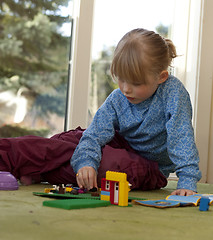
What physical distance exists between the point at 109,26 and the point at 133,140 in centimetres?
93

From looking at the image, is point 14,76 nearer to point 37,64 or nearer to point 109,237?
point 37,64

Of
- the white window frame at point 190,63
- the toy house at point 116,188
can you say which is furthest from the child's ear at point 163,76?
the white window frame at point 190,63

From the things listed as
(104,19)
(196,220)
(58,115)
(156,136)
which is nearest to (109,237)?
(196,220)

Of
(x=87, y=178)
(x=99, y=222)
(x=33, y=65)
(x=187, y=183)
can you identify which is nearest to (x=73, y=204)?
(x=99, y=222)

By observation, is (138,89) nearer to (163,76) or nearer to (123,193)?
(163,76)

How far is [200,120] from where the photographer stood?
217cm

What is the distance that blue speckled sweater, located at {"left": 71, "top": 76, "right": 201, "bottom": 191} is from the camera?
1.26 m

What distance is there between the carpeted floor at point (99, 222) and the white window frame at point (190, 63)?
46.0 inches

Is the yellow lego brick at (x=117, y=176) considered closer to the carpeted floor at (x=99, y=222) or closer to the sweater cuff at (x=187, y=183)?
the carpeted floor at (x=99, y=222)

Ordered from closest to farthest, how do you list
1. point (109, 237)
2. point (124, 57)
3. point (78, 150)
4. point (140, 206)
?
point (109, 237) → point (140, 206) → point (124, 57) → point (78, 150)

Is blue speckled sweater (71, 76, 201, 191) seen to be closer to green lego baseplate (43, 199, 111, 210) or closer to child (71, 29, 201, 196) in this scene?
child (71, 29, 201, 196)

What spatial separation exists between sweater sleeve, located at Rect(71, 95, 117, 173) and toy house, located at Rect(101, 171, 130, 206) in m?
0.28

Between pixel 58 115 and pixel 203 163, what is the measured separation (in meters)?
0.78

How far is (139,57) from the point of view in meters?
1.24
